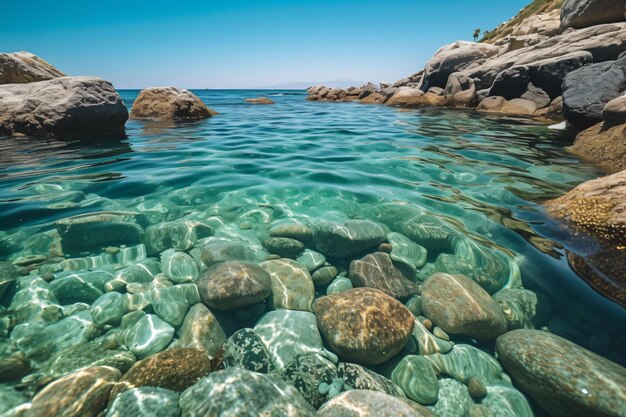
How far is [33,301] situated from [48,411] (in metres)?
1.57

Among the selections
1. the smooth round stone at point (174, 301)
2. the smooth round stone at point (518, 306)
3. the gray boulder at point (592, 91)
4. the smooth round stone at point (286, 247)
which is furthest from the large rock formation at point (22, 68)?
the gray boulder at point (592, 91)

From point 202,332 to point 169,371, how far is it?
516mm

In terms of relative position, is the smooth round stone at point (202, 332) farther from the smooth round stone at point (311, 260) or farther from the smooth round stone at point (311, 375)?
the smooth round stone at point (311, 260)

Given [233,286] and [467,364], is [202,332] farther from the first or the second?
[467,364]

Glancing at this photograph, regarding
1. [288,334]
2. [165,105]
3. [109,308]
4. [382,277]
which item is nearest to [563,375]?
[382,277]

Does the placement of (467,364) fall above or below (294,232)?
below

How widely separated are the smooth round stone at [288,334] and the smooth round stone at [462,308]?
1.31 m

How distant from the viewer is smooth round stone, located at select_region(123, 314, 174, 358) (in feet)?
8.74

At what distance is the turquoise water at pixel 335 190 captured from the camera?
3.43 m

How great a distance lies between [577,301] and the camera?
110 inches

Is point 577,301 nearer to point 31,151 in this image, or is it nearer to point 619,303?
point 619,303

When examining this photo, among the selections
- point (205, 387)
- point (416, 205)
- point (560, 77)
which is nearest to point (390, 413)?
point (205, 387)

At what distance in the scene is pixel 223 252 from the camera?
3.82 metres

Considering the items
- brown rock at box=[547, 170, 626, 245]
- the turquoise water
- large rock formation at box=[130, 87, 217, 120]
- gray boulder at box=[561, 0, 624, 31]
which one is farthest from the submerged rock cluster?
gray boulder at box=[561, 0, 624, 31]
